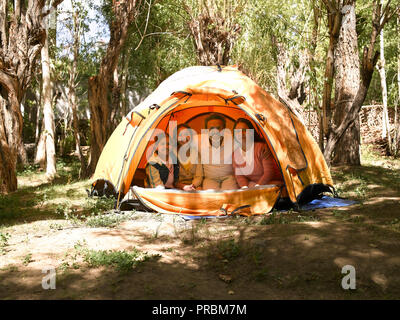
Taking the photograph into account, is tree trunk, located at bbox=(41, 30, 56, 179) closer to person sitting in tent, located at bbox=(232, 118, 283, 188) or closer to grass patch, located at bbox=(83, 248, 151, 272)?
person sitting in tent, located at bbox=(232, 118, 283, 188)

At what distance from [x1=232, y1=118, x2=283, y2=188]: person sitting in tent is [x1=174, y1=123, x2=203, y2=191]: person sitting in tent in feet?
2.16

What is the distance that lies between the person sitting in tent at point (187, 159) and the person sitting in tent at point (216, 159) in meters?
0.12

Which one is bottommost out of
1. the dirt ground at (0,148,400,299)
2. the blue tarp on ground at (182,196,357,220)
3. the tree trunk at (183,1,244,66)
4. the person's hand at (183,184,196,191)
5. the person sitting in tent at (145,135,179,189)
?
the dirt ground at (0,148,400,299)

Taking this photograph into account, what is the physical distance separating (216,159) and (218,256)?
10.1ft

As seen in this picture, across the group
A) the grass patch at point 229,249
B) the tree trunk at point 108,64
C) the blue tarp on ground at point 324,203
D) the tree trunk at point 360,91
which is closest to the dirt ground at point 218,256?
the grass patch at point 229,249

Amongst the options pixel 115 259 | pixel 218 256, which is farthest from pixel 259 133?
pixel 115 259

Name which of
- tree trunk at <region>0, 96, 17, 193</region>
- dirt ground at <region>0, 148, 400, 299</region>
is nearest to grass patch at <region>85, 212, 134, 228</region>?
dirt ground at <region>0, 148, 400, 299</region>

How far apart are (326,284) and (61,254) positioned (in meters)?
2.32

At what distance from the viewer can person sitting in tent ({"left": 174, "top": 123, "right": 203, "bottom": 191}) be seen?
6426 mm

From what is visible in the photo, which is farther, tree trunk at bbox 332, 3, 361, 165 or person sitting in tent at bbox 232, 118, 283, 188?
tree trunk at bbox 332, 3, 361, 165

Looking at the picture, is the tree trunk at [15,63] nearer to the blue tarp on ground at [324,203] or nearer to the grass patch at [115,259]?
the blue tarp on ground at [324,203]

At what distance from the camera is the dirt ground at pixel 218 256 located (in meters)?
2.77

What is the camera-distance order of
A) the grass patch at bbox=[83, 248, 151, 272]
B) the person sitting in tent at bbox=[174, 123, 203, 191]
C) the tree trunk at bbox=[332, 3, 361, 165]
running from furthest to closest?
the tree trunk at bbox=[332, 3, 361, 165]
the person sitting in tent at bbox=[174, 123, 203, 191]
the grass patch at bbox=[83, 248, 151, 272]
